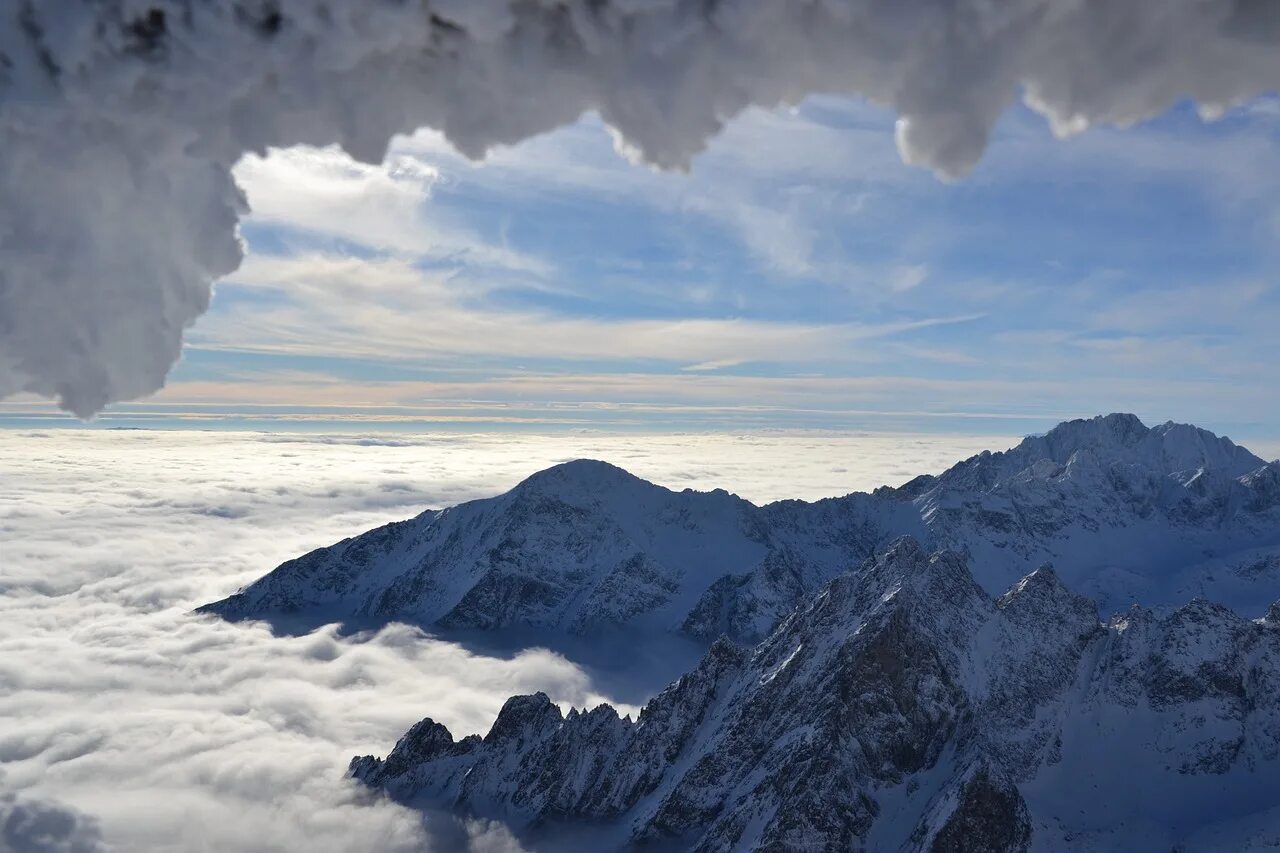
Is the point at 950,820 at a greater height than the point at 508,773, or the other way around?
the point at 950,820

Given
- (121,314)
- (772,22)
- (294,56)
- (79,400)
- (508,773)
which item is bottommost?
(508,773)

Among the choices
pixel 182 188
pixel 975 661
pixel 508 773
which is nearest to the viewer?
pixel 182 188

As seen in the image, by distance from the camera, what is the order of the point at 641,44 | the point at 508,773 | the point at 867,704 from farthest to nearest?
the point at 508,773
the point at 867,704
the point at 641,44

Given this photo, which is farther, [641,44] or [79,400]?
[79,400]

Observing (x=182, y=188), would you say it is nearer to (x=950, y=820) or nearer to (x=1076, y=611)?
(x=950, y=820)

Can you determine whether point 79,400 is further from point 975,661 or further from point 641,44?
point 975,661

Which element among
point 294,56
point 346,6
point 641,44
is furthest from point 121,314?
point 641,44

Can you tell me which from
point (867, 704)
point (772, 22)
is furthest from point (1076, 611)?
point (772, 22)
